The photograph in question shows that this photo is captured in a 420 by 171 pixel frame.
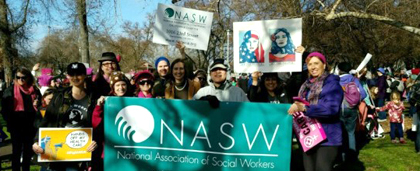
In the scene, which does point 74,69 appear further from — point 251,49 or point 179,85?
point 251,49

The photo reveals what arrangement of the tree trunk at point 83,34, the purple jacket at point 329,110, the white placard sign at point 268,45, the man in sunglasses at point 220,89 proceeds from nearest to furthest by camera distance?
the purple jacket at point 329,110 → the man in sunglasses at point 220,89 → the white placard sign at point 268,45 → the tree trunk at point 83,34

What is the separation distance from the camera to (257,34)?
5.43 metres

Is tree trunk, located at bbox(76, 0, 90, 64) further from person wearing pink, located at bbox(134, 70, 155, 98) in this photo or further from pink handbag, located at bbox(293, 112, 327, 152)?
pink handbag, located at bbox(293, 112, 327, 152)

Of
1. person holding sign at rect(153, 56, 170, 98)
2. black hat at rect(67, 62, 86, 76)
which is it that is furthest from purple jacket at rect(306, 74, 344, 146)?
black hat at rect(67, 62, 86, 76)

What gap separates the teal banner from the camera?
3.96 metres

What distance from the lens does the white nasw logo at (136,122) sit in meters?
4.08

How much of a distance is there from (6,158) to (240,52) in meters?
4.98

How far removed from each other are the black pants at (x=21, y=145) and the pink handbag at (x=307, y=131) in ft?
14.3

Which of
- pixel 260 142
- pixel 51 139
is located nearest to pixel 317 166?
pixel 260 142

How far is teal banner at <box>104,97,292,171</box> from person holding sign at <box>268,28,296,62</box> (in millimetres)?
1546

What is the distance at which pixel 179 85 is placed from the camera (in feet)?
15.9

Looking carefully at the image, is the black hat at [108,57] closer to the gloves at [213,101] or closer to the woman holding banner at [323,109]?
the gloves at [213,101]

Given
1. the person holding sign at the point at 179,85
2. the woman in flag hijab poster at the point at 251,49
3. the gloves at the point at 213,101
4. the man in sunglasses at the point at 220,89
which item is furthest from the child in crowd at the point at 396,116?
the gloves at the point at 213,101

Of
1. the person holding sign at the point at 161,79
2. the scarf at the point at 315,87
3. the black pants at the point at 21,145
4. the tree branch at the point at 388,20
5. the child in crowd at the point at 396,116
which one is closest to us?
the scarf at the point at 315,87
